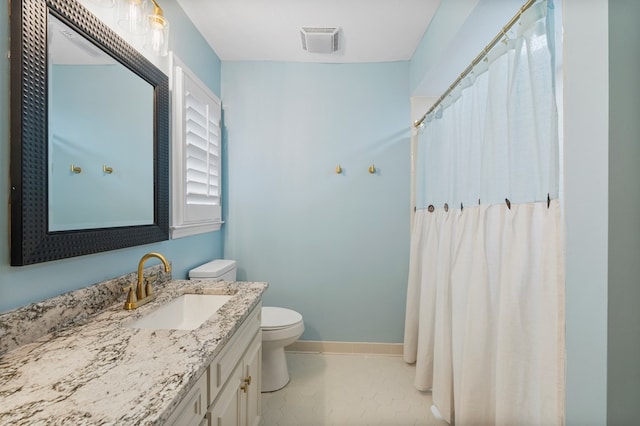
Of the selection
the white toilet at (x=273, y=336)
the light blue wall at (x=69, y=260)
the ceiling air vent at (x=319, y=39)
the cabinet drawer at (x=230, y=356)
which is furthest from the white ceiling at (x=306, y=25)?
the cabinet drawer at (x=230, y=356)

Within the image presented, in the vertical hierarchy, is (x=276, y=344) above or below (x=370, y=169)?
below

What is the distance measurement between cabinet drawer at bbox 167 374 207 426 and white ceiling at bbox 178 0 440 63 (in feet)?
6.53

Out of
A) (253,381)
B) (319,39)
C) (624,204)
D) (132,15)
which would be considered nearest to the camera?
(624,204)

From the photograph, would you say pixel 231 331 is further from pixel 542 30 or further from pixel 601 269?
pixel 542 30

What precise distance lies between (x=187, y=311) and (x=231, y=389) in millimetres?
474

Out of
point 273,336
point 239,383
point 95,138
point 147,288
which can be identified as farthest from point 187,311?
point 95,138

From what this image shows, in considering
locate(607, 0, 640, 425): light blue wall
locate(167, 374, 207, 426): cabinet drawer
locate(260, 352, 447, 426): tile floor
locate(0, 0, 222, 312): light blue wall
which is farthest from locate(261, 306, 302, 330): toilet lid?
locate(607, 0, 640, 425): light blue wall

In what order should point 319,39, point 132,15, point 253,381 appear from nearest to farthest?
1. point 132,15
2. point 253,381
3. point 319,39

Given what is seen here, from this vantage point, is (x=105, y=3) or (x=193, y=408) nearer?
(x=193, y=408)

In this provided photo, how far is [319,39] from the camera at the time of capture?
83.6 inches

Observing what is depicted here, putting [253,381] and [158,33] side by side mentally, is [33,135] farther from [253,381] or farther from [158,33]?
[253,381]

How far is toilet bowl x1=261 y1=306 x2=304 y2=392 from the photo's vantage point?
1917 millimetres

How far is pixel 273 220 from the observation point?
2516 millimetres

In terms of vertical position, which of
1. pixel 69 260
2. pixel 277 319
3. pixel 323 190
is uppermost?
pixel 323 190
